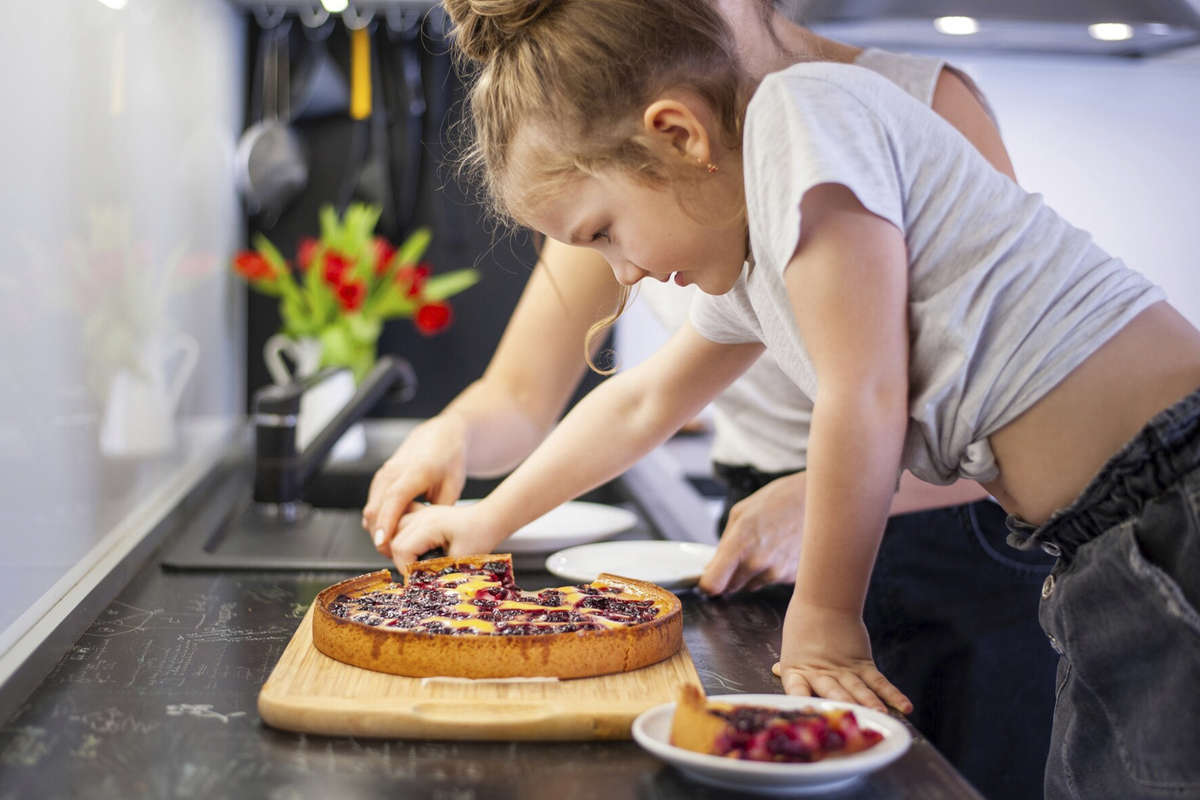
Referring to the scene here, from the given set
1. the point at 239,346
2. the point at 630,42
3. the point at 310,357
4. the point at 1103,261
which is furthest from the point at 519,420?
the point at 239,346

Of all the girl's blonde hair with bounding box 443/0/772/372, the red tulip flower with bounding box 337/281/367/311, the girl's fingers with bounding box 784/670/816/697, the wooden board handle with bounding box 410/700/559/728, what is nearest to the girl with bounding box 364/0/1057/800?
the girl's blonde hair with bounding box 443/0/772/372

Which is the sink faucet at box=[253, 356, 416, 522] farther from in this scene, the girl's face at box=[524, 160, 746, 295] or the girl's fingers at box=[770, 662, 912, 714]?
the girl's fingers at box=[770, 662, 912, 714]

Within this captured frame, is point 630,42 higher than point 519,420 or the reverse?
higher

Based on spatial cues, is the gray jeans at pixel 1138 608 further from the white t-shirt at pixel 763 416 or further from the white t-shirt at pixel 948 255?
the white t-shirt at pixel 763 416

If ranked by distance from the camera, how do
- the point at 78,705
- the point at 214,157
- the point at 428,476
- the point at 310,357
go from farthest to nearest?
the point at 310,357
the point at 214,157
the point at 428,476
the point at 78,705

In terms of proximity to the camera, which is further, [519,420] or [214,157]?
[214,157]

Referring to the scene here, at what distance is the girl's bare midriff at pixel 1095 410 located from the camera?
2.99 ft

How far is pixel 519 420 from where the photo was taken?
1609 millimetres

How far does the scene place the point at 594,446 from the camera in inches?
50.6

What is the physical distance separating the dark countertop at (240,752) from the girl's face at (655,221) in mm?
324

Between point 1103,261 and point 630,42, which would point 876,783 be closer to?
point 1103,261

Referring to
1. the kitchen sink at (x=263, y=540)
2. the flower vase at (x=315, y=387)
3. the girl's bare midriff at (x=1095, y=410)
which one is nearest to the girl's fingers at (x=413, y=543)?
the kitchen sink at (x=263, y=540)

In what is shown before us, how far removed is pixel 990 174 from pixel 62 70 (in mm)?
999

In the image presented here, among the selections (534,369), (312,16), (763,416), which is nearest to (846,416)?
(763,416)
